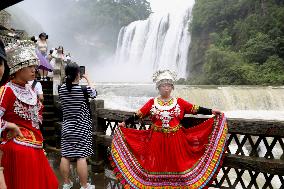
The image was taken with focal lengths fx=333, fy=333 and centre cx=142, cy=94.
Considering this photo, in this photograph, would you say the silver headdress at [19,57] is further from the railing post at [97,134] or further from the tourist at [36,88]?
the railing post at [97,134]

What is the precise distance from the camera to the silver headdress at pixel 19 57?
2982 millimetres

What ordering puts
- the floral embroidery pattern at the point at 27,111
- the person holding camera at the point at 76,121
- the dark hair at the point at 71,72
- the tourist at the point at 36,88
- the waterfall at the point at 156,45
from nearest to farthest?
the floral embroidery pattern at the point at 27,111 → the tourist at the point at 36,88 → the dark hair at the point at 71,72 → the person holding camera at the point at 76,121 → the waterfall at the point at 156,45

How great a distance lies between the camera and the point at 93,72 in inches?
2502

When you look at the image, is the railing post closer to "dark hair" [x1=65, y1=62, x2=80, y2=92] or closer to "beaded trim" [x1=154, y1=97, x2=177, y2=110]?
"dark hair" [x1=65, y1=62, x2=80, y2=92]

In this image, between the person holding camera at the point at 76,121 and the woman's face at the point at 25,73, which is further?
the person holding camera at the point at 76,121

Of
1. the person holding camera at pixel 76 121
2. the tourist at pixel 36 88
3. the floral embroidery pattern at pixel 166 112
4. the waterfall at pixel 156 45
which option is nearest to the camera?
the tourist at pixel 36 88

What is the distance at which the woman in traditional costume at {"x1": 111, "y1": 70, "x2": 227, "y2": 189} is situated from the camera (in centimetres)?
391

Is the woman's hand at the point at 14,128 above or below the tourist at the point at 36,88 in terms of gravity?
below

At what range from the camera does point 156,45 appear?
134 feet

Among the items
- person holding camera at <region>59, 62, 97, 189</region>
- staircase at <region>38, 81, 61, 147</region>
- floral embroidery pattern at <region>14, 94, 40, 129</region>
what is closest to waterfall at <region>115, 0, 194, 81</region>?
staircase at <region>38, 81, 61, 147</region>

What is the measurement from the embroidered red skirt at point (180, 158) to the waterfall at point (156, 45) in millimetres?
30199

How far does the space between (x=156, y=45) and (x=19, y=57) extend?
3836 centimetres

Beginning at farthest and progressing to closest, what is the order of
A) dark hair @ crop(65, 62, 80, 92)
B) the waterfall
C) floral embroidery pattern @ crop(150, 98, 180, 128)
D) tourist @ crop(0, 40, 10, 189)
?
the waterfall, dark hair @ crop(65, 62, 80, 92), floral embroidery pattern @ crop(150, 98, 180, 128), tourist @ crop(0, 40, 10, 189)

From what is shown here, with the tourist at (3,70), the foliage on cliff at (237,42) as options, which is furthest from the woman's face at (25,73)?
the foliage on cliff at (237,42)
